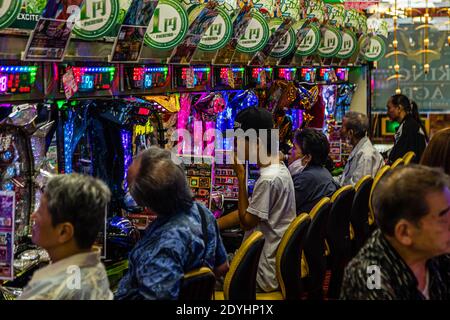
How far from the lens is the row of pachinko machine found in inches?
157

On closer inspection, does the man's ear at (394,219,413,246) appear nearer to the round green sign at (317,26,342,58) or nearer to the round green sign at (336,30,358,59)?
the round green sign at (317,26,342,58)

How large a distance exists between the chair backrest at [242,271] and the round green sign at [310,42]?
4.95 meters

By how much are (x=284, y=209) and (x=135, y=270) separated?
5.41ft

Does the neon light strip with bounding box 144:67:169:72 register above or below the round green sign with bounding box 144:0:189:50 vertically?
below

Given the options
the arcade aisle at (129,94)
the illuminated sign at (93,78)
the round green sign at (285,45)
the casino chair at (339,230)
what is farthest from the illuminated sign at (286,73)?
the illuminated sign at (93,78)

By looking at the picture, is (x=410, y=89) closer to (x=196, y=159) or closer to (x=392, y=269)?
(x=196, y=159)

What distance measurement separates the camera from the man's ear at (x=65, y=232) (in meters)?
2.47

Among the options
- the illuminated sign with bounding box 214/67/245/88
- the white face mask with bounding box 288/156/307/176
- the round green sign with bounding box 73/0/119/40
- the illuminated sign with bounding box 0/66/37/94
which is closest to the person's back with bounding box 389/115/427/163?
the illuminated sign with bounding box 214/67/245/88

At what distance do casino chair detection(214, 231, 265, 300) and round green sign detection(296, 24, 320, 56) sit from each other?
494 cm

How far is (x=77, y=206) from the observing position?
248cm

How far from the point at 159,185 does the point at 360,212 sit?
11.0 ft

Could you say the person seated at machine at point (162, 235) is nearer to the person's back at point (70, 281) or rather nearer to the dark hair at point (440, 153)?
the person's back at point (70, 281)

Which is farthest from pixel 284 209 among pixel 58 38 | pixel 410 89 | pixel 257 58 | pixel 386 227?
pixel 410 89

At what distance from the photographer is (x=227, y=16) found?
5.93 m
